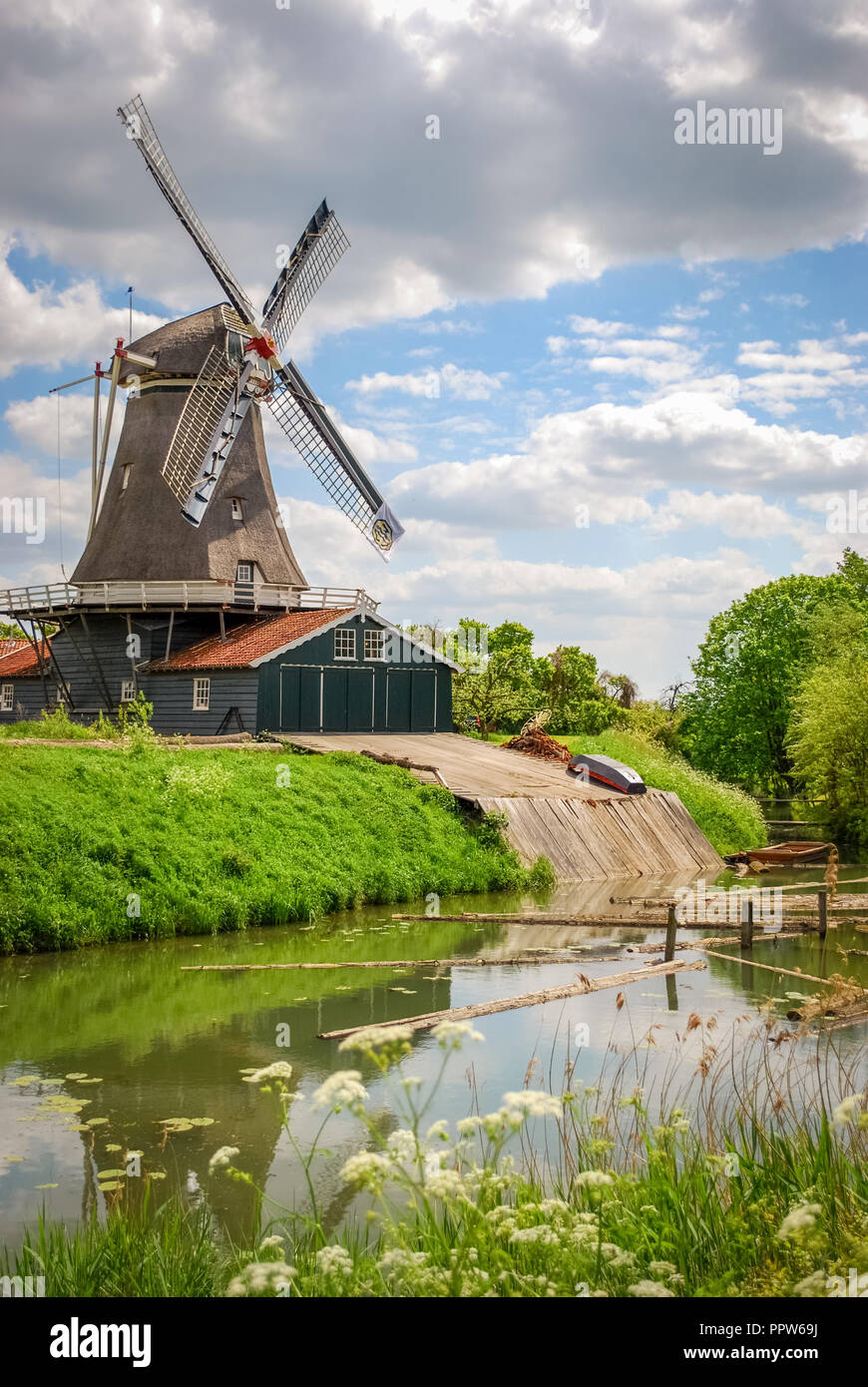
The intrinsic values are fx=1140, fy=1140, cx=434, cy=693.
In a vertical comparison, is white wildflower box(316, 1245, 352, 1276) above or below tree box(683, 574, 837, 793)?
below

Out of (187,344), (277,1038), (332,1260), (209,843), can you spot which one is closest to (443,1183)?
(332,1260)

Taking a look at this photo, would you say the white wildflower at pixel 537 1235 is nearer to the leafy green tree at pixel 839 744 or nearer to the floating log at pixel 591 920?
the floating log at pixel 591 920

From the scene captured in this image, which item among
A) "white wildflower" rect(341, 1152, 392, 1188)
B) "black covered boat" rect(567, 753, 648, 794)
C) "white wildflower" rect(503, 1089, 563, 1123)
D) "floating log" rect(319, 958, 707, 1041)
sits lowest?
"floating log" rect(319, 958, 707, 1041)

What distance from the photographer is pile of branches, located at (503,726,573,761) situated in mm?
32812

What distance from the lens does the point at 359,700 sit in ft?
104

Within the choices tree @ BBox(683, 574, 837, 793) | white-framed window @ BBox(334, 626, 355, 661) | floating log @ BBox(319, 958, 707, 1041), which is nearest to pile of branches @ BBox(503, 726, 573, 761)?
white-framed window @ BBox(334, 626, 355, 661)

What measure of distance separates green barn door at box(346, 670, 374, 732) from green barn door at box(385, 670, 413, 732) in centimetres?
68

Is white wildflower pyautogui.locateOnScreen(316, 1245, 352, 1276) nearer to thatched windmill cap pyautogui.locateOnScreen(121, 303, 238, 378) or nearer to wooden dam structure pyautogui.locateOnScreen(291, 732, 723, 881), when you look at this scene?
wooden dam structure pyautogui.locateOnScreen(291, 732, 723, 881)

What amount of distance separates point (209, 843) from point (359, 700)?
42.3ft

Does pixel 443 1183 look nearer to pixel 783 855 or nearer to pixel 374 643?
pixel 783 855

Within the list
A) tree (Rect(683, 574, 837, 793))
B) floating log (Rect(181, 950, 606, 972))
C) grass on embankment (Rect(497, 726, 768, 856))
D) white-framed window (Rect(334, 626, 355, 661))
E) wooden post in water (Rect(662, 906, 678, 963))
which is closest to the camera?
floating log (Rect(181, 950, 606, 972))

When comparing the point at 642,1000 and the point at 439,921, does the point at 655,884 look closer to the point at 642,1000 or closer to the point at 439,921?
the point at 439,921
